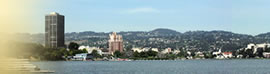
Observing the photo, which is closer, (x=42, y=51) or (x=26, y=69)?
(x=26, y=69)

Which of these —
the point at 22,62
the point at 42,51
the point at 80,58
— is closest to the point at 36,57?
the point at 42,51

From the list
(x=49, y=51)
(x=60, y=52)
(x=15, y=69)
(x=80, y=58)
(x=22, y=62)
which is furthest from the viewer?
(x=80, y=58)

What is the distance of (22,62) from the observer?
1710 inches

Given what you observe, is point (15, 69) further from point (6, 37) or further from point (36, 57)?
point (36, 57)

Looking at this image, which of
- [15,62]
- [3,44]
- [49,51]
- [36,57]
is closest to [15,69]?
[15,62]

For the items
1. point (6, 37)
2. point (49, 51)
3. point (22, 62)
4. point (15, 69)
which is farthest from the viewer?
point (49, 51)

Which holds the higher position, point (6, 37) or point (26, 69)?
point (6, 37)

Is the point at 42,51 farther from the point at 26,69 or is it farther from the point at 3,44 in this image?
the point at 3,44

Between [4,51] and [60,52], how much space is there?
153329 millimetres

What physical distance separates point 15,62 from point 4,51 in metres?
23.3

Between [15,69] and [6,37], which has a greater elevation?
[6,37]

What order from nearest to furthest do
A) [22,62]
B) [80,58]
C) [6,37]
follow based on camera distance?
[6,37] < [22,62] < [80,58]

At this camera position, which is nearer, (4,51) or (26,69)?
(4,51)

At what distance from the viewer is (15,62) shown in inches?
1639
